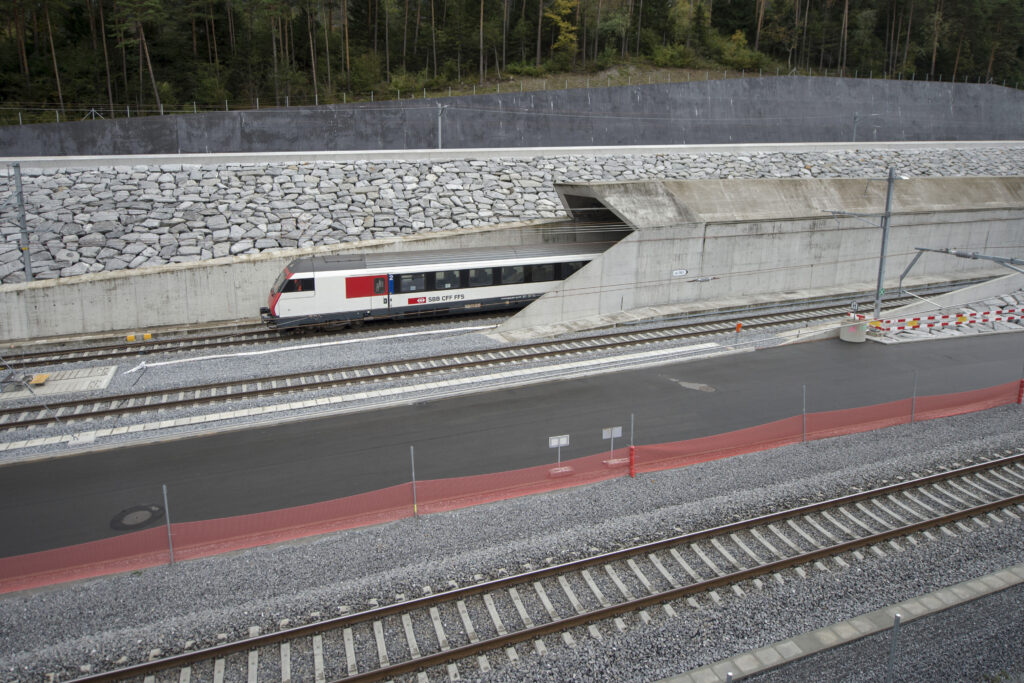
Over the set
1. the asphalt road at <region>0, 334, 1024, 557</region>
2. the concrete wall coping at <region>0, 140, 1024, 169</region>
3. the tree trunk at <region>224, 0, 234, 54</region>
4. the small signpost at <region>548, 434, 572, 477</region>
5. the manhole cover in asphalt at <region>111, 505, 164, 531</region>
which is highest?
the tree trunk at <region>224, 0, 234, 54</region>

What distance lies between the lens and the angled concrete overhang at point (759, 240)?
25.8m

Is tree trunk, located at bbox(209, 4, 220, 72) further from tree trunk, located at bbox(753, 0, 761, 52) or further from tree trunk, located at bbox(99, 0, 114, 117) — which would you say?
tree trunk, located at bbox(753, 0, 761, 52)

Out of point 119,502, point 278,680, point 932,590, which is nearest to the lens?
point 278,680

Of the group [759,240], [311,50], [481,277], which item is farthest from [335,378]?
[311,50]

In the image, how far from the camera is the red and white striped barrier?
23703 mm

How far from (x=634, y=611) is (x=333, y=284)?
626 inches

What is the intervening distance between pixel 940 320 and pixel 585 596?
63.8 ft

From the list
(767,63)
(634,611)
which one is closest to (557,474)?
(634,611)

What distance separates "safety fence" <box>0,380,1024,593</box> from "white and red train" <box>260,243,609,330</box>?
1093 centimetres

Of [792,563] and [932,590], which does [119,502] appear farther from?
[932,590]

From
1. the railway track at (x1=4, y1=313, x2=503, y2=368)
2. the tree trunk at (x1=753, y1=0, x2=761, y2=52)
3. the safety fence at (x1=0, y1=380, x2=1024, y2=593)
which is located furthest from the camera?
the tree trunk at (x1=753, y1=0, x2=761, y2=52)

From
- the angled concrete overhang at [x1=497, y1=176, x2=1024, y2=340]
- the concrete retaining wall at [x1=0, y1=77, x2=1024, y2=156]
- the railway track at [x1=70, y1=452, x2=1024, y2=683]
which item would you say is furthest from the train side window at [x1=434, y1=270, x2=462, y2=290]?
the concrete retaining wall at [x1=0, y1=77, x2=1024, y2=156]

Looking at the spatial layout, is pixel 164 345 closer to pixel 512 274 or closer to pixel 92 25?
pixel 512 274

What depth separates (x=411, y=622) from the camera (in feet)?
32.3
